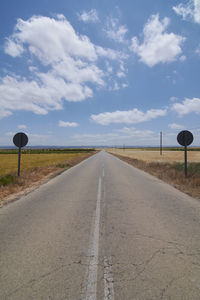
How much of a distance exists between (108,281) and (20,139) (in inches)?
421

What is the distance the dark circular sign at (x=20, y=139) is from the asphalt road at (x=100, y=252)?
20.5 feet

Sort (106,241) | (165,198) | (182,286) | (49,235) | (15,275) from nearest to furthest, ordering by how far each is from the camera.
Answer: (182,286)
(15,275)
(106,241)
(49,235)
(165,198)

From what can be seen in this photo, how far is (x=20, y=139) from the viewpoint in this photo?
11039 mm

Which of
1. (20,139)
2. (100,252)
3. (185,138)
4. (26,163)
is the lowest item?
(26,163)

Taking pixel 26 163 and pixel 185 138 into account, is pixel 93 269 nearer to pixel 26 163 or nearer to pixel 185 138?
pixel 185 138

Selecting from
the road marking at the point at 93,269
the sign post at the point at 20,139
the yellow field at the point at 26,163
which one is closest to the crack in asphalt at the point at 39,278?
the road marking at the point at 93,269

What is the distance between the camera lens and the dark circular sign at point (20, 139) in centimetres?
1094

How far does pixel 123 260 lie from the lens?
110 inches

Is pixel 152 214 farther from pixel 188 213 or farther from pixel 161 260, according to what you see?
pixel 161 260

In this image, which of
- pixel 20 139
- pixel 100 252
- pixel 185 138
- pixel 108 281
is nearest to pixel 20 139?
pixel 20 139

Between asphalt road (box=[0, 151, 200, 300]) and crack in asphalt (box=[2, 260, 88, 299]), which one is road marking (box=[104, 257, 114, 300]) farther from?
crack in asphalt (box=[2, 260, 88, 299])

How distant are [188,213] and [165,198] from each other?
5.32 ft

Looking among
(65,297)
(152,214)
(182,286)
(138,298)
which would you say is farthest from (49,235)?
(152,214)

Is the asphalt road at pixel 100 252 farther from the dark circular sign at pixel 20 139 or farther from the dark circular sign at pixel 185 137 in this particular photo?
the dark circular sign at pixel 185 137
